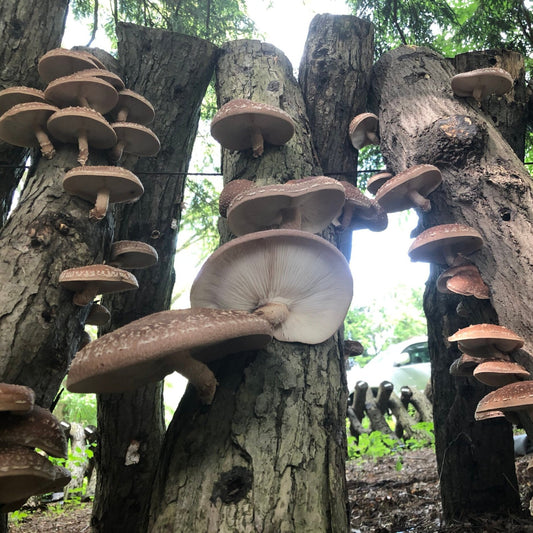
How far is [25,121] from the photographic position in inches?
153

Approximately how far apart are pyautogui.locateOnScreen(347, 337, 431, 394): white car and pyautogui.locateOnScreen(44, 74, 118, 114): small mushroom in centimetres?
1209

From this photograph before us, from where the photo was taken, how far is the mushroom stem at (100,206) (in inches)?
146

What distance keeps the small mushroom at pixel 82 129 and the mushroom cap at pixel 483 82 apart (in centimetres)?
338

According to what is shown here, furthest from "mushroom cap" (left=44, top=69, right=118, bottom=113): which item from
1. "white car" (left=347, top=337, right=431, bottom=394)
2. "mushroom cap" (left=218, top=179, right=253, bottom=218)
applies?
"white car" (left=347, top=337, right=431, bottom=394)

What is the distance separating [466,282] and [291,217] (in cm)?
144

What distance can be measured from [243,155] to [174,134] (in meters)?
1.82

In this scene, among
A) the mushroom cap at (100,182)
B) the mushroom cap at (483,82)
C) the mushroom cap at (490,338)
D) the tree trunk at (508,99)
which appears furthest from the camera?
the tree trunk at (508,99)

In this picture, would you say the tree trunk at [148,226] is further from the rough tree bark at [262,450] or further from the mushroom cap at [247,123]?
the rough tree bark at [262,450]

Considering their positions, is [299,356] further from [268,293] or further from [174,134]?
[174,134]

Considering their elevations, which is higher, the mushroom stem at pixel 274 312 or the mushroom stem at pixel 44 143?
the mushroom stem at pixel 44 143

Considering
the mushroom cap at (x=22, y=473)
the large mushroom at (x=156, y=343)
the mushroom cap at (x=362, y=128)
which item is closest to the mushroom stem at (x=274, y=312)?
the large mushroom at (x=156, y=343)

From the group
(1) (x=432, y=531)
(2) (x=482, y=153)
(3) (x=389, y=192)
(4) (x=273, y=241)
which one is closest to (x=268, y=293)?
(4) (x=273, y=241)

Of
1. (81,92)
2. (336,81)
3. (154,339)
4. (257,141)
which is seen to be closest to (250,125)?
(257,141)

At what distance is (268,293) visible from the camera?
3035 mm
